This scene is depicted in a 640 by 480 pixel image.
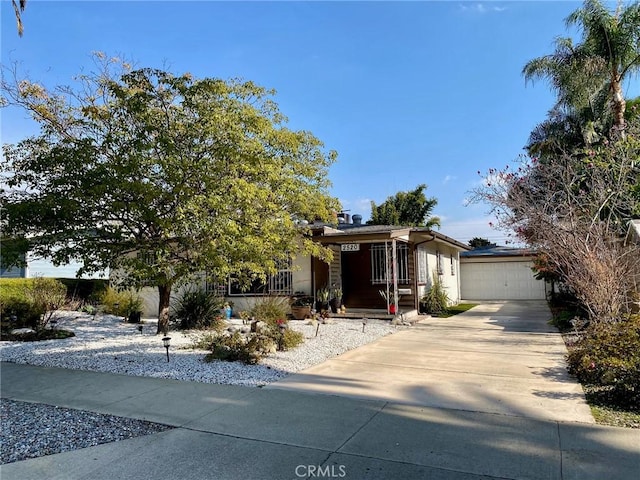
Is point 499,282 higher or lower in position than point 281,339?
higher

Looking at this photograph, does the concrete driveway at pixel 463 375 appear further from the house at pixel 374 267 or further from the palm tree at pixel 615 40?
the palm tree at pixel 615 40

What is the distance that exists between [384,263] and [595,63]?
9.72 metres

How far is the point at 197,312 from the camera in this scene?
11719mm

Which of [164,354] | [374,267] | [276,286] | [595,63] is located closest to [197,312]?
[164,354]

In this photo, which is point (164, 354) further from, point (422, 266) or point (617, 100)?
point (617, 100)

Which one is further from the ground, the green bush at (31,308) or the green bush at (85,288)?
the green bush at (85,288)

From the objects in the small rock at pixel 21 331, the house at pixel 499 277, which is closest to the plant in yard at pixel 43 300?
the small rock at pixel 21 331

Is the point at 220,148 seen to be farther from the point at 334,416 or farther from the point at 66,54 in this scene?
the point at 66,54

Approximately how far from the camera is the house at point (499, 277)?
2366 cm

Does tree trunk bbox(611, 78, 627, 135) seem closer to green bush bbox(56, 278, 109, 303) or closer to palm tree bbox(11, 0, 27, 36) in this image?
palm tree bbox(11, 0, 27, 36)

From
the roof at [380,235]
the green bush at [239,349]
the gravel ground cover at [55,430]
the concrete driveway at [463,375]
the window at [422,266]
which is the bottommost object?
the gravel ground cover at [55,430]

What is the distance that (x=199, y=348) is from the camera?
8.67m

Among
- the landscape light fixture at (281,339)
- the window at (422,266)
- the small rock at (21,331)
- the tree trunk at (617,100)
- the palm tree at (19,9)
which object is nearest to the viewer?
the palm tree at (19,9)

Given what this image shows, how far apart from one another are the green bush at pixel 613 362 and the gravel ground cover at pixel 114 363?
409cm
